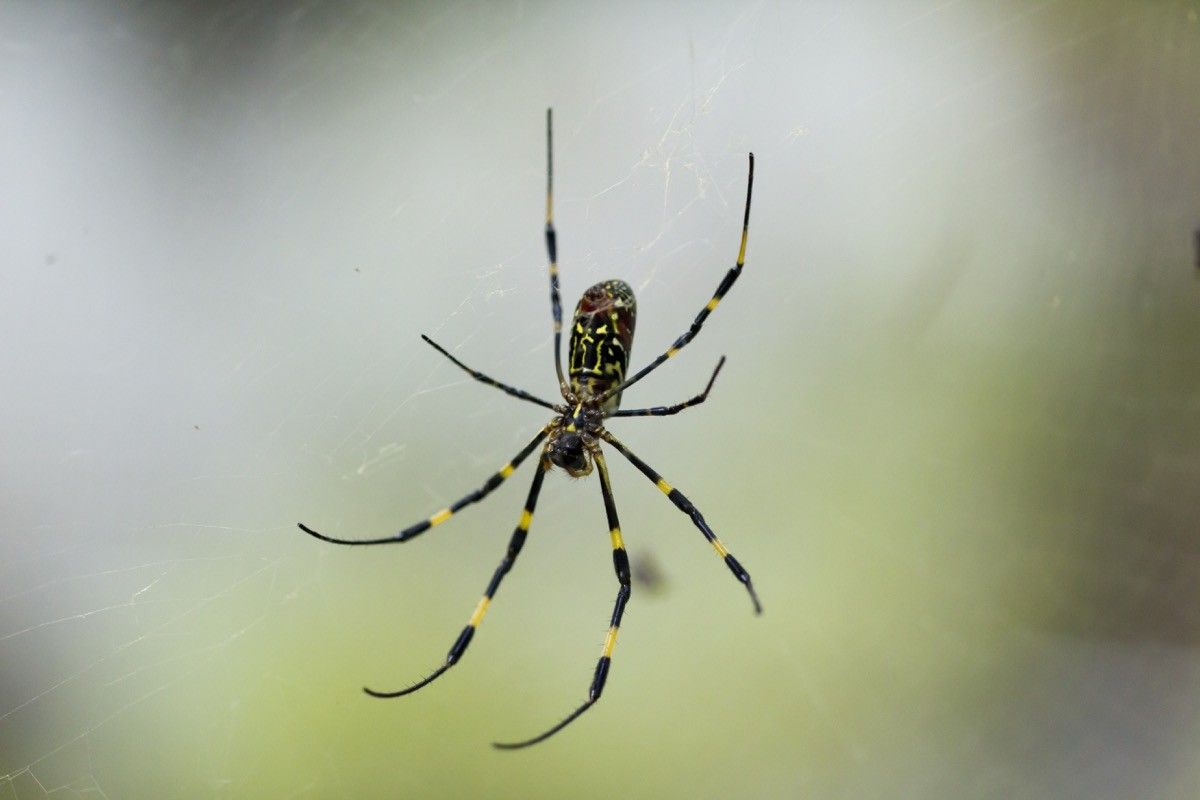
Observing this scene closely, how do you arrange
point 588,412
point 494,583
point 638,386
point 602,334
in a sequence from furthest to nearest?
1. point 638,386
2. point 588,412
3. point 494,583
4. point 602,334

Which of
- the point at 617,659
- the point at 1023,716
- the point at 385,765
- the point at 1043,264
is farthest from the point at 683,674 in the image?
the point at 1043,264

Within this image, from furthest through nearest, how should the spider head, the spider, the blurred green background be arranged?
the blurred green background, the spider head, the spider

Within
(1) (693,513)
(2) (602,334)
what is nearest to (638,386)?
(1) (693,513)

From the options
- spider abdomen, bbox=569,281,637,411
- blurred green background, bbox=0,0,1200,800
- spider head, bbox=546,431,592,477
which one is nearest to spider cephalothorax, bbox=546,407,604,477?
spider head, bbox=546,431,592,477

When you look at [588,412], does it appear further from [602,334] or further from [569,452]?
[602,334]

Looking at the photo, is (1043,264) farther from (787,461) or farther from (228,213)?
(228,213)

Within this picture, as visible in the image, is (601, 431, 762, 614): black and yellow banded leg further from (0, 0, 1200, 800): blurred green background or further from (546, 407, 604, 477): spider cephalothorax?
(0, 0, 1200, 800): blurred green background
